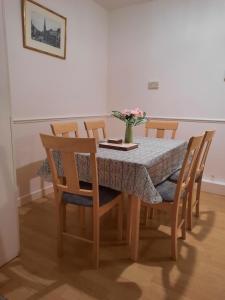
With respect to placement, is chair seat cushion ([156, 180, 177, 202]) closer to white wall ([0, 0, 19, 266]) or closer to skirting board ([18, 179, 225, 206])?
white wall ([0, 0, 19, 266])

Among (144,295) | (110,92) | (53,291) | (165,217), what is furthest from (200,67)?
(53,291)

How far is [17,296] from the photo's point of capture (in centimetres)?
136

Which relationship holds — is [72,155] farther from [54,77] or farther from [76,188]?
[54,77]

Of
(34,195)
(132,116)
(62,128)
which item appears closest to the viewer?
(132,116)

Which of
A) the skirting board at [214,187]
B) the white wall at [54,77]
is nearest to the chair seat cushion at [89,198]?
the white wall at [54,77]

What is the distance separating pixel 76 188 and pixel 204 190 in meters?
2.18

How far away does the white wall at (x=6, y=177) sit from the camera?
1.45 metres

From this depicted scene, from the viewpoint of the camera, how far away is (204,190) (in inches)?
122

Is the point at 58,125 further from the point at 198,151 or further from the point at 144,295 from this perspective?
the point at 144,295

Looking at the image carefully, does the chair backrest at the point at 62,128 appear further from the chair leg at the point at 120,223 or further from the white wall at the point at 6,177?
the chair leg at the point at 120,223

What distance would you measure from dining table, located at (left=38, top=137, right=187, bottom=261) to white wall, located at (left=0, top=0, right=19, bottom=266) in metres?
0.32

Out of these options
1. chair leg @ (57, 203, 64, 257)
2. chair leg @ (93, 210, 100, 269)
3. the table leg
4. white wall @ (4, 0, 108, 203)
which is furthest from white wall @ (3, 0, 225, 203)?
the table leg

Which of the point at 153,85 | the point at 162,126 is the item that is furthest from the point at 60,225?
the point at 153,85

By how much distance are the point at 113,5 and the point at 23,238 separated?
3.18 metres
